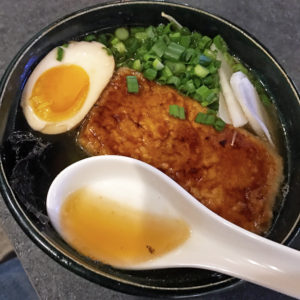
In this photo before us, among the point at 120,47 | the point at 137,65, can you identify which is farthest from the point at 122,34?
the point at 137,65

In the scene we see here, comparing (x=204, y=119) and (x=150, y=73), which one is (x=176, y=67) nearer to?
(x=150, y=73)

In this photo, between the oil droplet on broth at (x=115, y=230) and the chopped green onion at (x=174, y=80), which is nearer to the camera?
the oil droplet on broth at (x=115, y=230)

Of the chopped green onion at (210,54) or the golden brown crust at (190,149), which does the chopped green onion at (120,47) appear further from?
the chopped green onion at (210,54)

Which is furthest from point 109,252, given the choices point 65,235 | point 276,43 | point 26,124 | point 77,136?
point 276,43

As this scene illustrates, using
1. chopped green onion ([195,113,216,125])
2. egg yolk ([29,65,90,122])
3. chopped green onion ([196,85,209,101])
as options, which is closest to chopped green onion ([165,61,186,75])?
chopped green onion ([196,85,209,101])

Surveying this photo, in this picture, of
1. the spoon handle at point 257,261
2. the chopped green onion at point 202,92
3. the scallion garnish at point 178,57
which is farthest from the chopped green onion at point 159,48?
the spoon handle at point 257,261

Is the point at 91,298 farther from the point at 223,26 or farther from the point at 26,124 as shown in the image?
the point at 223,26
